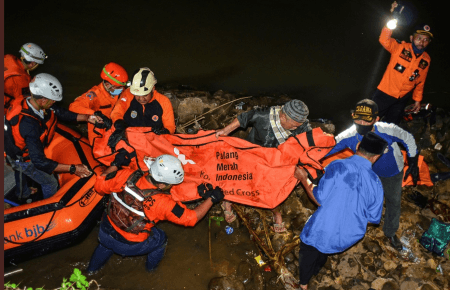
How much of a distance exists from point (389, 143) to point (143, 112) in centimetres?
329

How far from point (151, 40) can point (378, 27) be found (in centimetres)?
826

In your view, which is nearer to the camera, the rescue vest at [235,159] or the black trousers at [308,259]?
the black trousers at [308,259]

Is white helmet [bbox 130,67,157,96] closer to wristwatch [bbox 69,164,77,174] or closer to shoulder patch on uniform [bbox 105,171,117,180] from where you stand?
shoulder patch on uniform [bbox 105,171,117,180]

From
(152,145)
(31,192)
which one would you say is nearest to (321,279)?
(152,145)

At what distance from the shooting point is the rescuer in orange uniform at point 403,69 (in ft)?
13.5

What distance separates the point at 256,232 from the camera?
4.10 meters

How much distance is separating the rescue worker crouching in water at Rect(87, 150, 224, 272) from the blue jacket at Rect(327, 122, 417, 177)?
169 centimetres

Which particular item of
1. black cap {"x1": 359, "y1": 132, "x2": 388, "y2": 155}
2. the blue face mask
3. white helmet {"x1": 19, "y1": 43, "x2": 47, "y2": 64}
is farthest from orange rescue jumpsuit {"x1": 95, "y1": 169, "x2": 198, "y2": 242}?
white helmet {"x1": 19, "y1": 43, "x2": 47, "y2": 64}

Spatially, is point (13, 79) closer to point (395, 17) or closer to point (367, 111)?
point (367, 111)

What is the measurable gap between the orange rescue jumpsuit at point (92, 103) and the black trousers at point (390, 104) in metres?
4.51

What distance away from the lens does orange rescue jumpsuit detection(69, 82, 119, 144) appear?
4117 millimetres

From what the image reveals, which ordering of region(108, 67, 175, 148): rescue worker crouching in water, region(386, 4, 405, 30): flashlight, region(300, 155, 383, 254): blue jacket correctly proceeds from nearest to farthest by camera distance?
1. region(300, 155, 383, 254): blue jacket
2. region(108, 67, 175, 148): rescue worker crouching in water
3. region(386, 4, 405, 30): flashlight

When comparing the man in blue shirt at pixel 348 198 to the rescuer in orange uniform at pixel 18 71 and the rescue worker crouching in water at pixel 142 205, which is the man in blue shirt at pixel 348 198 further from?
the rescuer in orange uniform at pixel 18 71

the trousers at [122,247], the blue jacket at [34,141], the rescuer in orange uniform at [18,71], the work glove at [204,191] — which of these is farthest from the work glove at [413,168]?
the rescuer in orange uniform at [18,71]
